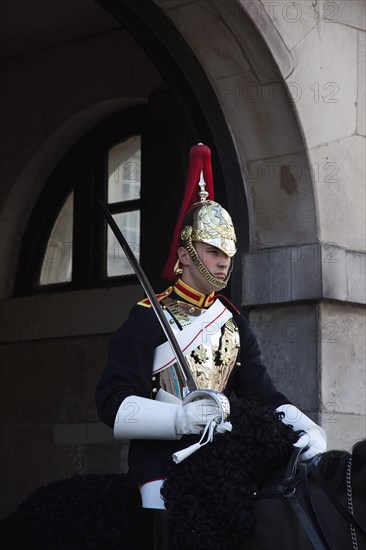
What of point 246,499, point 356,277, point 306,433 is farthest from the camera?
point 356,277

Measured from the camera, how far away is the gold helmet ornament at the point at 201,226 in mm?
3820

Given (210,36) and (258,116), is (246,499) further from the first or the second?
(210,36)

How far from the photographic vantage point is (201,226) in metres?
3.82

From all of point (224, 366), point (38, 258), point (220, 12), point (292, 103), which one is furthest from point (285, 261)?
point (38, 258)

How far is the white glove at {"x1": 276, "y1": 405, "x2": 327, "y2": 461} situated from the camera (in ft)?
11.4

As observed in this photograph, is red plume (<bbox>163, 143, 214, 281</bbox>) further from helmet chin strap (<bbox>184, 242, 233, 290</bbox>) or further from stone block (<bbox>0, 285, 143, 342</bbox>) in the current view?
stone block (<bbox>0, 285, 143, 342</bbox>)

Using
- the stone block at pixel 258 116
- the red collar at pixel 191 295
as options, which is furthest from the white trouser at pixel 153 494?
the stone block at pixel 258 116

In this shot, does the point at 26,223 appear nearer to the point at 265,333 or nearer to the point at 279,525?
the point at 265,333

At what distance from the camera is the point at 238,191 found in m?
5.53

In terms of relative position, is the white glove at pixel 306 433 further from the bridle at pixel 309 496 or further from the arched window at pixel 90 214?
the arched window at pixel 90 214

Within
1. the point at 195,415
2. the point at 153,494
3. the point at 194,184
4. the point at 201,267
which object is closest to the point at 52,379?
the point at 194,184

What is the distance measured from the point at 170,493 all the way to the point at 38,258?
450cm

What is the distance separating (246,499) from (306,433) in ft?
1.35

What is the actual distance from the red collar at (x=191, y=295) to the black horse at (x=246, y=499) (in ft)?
1.68
